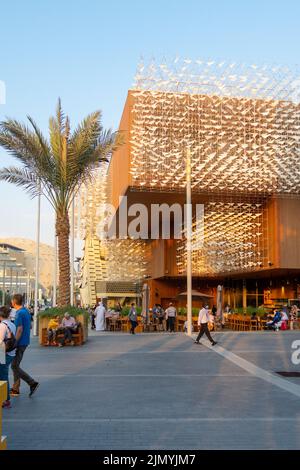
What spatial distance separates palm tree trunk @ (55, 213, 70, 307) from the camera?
19.0m

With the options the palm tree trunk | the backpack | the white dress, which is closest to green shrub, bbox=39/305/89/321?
the palm tree trunk

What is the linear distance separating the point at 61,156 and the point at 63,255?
11.8 feet

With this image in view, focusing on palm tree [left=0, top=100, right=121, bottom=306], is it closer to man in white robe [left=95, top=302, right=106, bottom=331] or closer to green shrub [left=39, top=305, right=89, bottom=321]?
green shrub [left=39, top=305, right=89, bottom=321]

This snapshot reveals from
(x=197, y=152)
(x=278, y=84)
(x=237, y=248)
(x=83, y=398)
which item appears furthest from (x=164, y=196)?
(x=83, y=398)

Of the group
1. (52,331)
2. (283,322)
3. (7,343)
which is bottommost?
(283,322)

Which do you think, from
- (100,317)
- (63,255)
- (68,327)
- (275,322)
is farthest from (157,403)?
(100,317)

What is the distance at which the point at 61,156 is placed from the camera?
19469 mm

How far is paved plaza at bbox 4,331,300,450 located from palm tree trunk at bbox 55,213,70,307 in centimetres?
463

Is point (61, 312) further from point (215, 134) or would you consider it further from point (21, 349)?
point (215, 134)

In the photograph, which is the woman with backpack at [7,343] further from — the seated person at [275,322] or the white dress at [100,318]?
the seated person at [275,322]

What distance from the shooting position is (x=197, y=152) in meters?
30.2

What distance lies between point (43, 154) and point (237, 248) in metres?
20.2

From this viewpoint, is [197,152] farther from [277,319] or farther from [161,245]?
[161,245]

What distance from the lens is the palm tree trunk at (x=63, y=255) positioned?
19.0m
